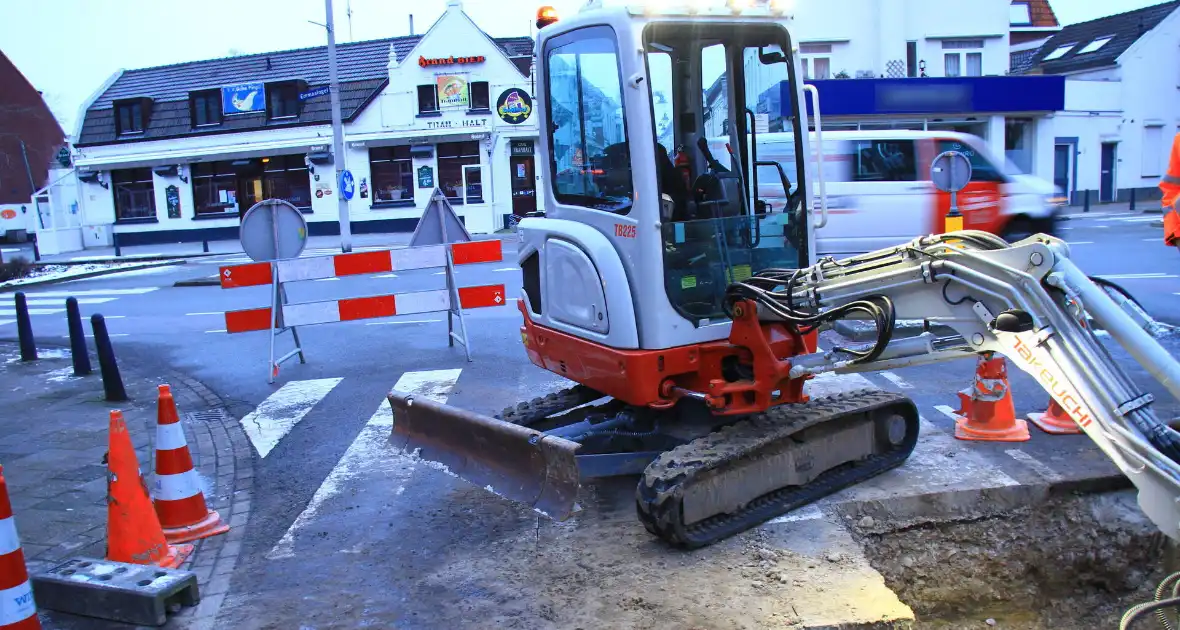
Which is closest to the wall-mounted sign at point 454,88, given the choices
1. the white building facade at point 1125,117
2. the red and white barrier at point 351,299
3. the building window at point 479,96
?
the building window at point 479,96

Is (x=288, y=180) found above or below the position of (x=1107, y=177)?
above

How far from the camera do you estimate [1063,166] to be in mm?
33938

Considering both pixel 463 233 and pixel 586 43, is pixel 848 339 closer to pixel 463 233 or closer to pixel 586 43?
pixel 463 233

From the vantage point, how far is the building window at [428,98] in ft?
107

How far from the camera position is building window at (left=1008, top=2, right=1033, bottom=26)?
139 ft

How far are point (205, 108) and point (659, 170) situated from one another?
34.9 m

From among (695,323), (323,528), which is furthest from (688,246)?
(323,528)

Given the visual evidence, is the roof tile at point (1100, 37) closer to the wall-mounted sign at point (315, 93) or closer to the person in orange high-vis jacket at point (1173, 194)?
the wall-mounted sign at point (315, 93)

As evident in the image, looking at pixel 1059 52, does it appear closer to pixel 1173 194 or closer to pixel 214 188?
pixel 214 188

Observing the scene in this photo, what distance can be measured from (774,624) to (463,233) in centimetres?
698

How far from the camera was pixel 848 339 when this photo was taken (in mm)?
9633

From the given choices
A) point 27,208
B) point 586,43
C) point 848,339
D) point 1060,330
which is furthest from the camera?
point 27,208

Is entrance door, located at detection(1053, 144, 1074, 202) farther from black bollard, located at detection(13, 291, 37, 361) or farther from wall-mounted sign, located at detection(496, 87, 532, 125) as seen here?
black bollard, located at detection(13, 291, 37, 361)

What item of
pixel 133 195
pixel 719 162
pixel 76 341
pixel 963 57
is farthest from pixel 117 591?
pixel 133 195
